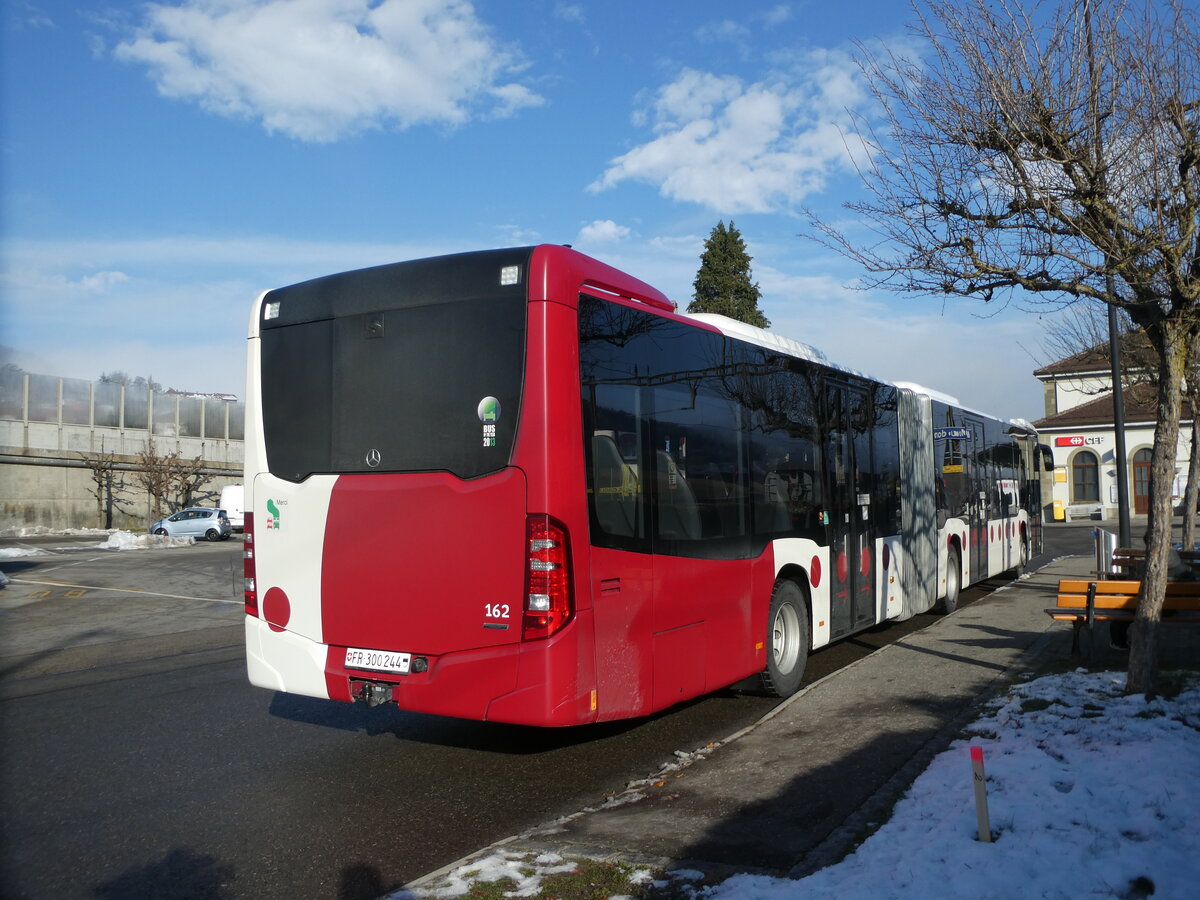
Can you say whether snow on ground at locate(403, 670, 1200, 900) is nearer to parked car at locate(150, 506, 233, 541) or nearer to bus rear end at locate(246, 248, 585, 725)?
bus rear end at locate(246, 248, 585, 725)

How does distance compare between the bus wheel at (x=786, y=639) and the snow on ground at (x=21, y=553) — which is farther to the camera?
the snow on ground at (x=21, y=553)

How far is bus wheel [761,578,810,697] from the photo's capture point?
8359 mm

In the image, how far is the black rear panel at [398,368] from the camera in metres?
5.83

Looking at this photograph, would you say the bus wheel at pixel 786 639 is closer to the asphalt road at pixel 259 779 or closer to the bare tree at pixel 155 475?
the asphalt road at pixel 259 779

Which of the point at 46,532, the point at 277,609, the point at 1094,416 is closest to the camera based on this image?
the point at 277,609

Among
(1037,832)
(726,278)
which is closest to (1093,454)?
(726,278)

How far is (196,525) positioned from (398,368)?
43616 millimetres

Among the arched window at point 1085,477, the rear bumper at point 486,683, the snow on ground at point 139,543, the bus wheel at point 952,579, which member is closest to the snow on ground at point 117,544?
the snow on ground at point 139,543

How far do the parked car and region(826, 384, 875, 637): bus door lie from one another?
135 feet

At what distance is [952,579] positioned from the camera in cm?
1442

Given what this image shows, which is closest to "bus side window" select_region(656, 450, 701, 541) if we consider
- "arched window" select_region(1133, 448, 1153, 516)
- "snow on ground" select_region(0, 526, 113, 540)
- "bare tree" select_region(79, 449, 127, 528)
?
"snow on ground" select_region(0, 526, 113, 540)

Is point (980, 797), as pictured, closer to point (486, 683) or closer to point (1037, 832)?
point (1037, 832)

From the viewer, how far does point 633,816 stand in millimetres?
5395

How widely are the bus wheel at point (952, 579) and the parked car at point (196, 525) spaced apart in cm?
3941
